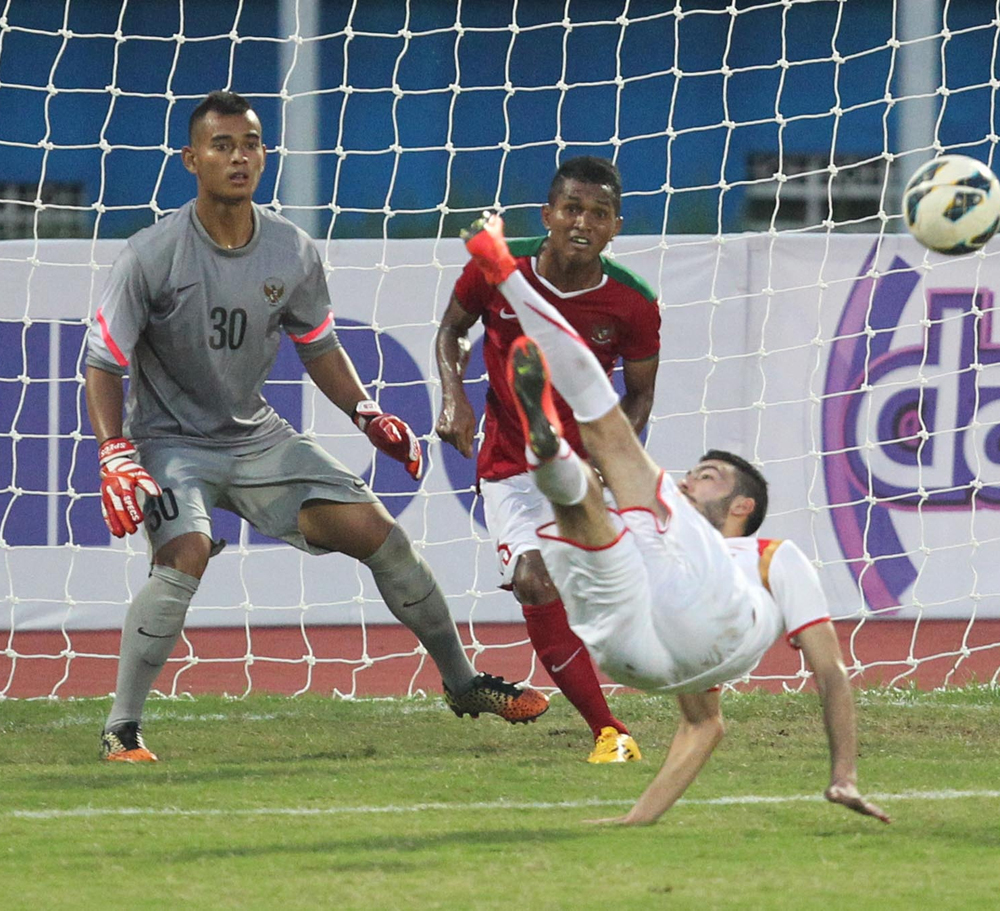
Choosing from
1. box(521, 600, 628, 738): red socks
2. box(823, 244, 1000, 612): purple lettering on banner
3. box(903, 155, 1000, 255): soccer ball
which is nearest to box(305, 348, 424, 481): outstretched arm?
box(521, 600, 628, 738): red socks

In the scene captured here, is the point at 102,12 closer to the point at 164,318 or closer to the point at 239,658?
the point at 239,658

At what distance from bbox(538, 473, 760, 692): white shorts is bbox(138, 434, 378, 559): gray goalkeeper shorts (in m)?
1.67

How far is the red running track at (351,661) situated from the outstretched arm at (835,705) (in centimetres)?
318

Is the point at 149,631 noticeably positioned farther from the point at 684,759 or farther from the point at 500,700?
the point at 684,759

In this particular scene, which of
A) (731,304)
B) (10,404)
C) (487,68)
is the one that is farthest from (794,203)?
(10,404)

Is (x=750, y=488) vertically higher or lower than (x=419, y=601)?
higher

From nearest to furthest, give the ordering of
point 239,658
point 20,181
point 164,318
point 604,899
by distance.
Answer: point 604,899, point 164,318, point 239,658, point 20,181

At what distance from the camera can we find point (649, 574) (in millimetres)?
3979

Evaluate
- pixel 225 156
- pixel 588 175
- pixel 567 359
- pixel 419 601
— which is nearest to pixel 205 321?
pixel 225 156

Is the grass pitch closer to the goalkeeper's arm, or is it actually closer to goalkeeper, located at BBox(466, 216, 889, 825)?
goalkeeper, located at BBox(466, 216, 889, 825)

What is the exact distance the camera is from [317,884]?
3555 mm

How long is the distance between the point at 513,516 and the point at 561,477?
5.40ft

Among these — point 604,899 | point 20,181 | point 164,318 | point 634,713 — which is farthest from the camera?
point 20,181

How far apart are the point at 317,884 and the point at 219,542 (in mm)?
2020
